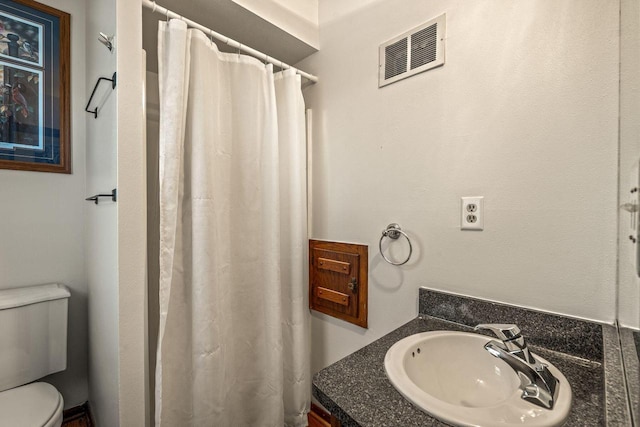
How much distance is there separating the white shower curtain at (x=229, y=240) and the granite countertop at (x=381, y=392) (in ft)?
2.14

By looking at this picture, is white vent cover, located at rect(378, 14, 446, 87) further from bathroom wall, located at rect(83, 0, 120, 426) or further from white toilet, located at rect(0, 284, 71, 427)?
white toilet, located at rect(0, 284, 71, 427)

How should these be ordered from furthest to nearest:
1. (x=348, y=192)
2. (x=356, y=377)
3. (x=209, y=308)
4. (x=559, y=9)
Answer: (x=348, y=192), (x=209, y=308), (x=559, y=9), (x=356, y=377)

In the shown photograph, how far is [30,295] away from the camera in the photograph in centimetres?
134

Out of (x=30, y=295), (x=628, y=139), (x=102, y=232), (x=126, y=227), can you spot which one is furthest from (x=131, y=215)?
(x=628, y=139)

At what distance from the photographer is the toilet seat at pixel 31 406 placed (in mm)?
1038

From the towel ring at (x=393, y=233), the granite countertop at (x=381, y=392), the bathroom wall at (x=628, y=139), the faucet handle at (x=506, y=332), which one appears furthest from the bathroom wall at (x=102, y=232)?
the bathroom wall at (x=628, y=139)

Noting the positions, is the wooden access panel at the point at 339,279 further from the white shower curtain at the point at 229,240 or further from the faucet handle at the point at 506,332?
the faucet handle at the point at 506,332

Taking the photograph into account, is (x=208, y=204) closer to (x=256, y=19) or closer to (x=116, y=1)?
(x=116, y=1)

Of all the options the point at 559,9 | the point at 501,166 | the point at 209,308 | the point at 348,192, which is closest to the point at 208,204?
the point at 209,308

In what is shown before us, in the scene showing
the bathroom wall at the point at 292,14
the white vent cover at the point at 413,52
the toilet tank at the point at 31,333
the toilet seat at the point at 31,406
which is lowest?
the toilet seat at the point at 31,406

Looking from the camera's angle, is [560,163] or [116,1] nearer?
[560,163]

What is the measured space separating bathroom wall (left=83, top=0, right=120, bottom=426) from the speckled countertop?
81 cm

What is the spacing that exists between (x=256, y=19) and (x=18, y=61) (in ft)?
4.35

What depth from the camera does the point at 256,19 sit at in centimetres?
128
